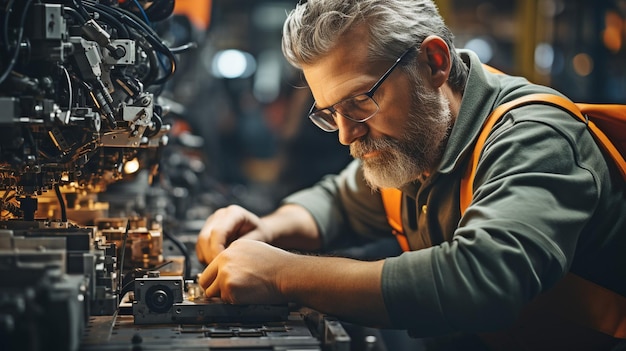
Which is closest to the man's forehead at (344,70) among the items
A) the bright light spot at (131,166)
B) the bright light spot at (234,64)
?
the bright light spot at (131,166)

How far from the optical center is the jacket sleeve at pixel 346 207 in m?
3.24

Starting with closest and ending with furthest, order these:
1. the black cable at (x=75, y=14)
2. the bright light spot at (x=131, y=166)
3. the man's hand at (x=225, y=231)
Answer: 1. the black cable at (x=75, y=14)
2. the bright light spot at (x=131, y=166)
3. the man's hand at (x=225, y=231)

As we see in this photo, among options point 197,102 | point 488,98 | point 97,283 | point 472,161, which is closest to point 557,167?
point 472,161

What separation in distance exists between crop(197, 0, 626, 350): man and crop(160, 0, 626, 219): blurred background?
0.60m

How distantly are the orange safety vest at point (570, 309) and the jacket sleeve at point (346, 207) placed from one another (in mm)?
839

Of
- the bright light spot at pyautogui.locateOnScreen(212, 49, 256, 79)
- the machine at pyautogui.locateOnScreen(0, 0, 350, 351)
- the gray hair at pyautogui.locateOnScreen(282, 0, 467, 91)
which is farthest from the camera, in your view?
the bright light spot at pyautogui.locateOnScreen(212, 49, 256, 79)

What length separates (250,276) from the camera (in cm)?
207

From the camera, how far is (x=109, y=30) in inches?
88.7

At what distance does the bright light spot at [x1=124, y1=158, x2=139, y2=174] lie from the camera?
8.63 feet

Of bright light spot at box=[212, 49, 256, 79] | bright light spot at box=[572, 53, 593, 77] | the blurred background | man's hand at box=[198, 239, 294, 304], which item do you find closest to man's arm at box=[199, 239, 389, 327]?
man's hand at box=[198, 239, 294, 304]

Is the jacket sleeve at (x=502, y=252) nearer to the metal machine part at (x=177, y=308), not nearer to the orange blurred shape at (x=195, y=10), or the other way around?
the metal machine part at (x=177, y=308)

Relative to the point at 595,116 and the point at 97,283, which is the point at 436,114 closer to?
the point at 595,116

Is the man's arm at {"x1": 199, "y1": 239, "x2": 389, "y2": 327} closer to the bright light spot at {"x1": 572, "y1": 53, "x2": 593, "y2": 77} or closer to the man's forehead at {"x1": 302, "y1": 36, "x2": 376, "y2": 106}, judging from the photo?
the man's forehead at {"x1": 302, "y1": 36, "x2": 376, "y2": 106}

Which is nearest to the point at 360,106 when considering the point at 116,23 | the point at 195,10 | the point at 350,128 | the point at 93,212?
the point at 350,128
